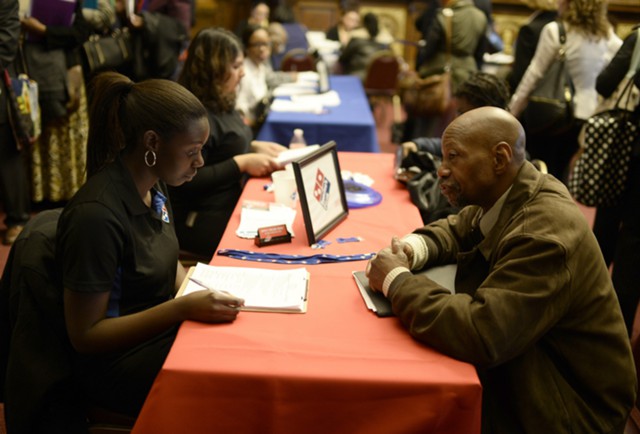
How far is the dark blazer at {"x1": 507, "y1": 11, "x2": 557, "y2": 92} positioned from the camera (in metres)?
4.11

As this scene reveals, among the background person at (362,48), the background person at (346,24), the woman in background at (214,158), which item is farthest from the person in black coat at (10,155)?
the background person at (346,24)

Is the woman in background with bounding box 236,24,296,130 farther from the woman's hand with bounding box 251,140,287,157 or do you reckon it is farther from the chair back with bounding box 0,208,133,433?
the chair back with bounding box 0,208,133,433

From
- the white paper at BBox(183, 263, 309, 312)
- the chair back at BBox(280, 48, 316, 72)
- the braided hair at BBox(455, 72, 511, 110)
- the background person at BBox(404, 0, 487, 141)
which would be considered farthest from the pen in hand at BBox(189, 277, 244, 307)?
the chair back at BBox(280, 48, 316, 72)

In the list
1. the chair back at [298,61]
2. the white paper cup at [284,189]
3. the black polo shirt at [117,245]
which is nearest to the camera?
the black polo shirt at [117,245]

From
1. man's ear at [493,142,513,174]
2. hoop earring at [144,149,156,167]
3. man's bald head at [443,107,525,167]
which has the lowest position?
hoop earring at [144,149,156,167]

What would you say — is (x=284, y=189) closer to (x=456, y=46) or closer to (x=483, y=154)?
(x=483, y=154)

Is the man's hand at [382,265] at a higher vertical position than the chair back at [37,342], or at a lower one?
A: higher

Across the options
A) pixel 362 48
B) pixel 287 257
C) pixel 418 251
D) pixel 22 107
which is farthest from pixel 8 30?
pixel 362 48

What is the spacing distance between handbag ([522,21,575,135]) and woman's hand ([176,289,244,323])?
9.30 feet

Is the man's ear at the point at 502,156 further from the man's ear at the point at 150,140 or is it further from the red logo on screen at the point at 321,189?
the man's ear at the point at 150,140

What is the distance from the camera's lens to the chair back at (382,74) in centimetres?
644

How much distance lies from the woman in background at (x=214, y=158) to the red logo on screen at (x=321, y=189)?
60 cm

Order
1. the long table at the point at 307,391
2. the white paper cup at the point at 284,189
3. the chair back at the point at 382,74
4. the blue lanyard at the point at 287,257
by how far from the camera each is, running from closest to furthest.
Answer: the long table at the point at 307,391
the blue lanyard at the point at 287,257
the white paper cup at the point at 284,189
the chair back at the point at 382,74

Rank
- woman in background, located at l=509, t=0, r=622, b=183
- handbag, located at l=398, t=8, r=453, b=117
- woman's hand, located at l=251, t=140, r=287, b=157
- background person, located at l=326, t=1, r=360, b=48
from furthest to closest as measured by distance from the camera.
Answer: background person, located at l=326, t=1, r=360, b=48, handbag, located at l=398, t=8, r=453, b=117, woman in background, located at l=509, t=0, r=622, b=183, woman's hand, located at l=251, t=140, r=287, b=157
